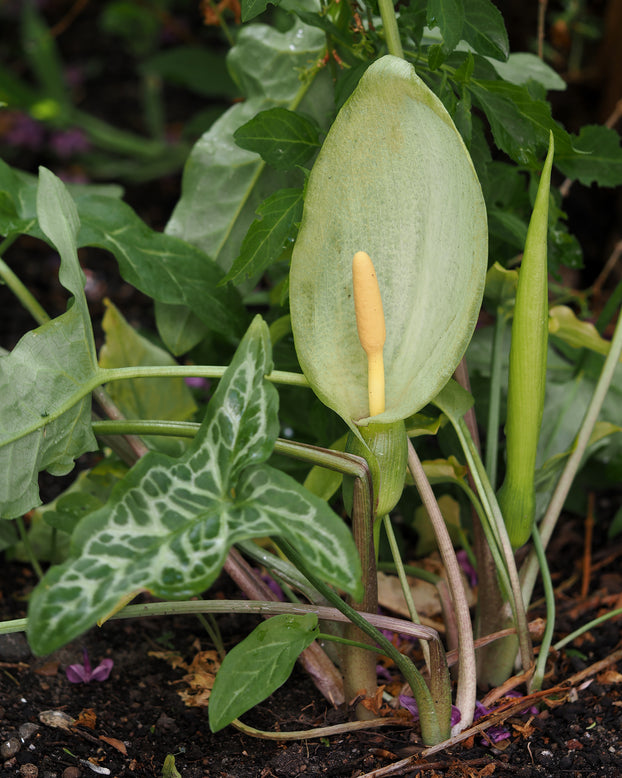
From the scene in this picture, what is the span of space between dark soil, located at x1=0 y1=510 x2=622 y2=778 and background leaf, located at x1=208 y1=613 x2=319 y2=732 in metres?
0.11

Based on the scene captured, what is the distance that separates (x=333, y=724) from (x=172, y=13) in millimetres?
1968

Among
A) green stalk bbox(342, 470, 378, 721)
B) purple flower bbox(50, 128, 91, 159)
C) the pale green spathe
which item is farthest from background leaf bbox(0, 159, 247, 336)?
purple flower bbox(50, 128, 91, 159)

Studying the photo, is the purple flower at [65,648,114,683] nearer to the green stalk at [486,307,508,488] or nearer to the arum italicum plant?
the arum italicum plant

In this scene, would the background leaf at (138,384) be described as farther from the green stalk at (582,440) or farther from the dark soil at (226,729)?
the green stalk at (582,440)

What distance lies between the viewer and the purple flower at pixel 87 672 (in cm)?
71

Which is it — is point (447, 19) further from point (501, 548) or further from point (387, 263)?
point (501, 548)

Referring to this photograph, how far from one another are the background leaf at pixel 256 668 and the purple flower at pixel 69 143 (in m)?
1.48

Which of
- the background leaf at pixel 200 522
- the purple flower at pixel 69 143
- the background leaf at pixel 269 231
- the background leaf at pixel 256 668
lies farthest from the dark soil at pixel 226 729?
the purple flower at pixel 69 143

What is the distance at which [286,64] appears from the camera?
0.83 meters

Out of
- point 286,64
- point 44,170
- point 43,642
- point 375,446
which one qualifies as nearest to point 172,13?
point 286,64

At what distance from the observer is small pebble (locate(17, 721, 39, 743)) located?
61cm

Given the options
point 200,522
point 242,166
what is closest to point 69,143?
point 242,166

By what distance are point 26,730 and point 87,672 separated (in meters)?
0.10

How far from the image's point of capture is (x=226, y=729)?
666 millimetres
